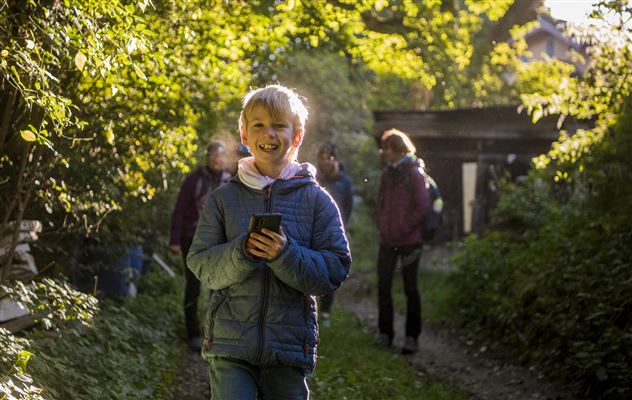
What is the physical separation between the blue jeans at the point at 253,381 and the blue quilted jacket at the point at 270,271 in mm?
52

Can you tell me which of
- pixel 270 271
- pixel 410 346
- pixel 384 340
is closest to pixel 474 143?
pixel 384 340

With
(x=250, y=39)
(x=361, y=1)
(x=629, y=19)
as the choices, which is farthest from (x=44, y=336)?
(x=361, y=1)

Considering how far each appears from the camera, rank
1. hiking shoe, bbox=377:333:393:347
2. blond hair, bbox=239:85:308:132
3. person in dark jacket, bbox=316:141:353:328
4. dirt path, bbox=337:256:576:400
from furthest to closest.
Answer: person in dark jacket, bbox=316:141:353:328
hiking shoe, bbox=377:333:393:347
dirt path, bbox=337:256:576:400
blond hair, bbox=239:85:308:132

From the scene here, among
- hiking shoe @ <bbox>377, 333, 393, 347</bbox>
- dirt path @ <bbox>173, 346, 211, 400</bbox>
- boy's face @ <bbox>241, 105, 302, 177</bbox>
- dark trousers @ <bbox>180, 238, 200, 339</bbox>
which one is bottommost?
dirt path @ <bbox>173, 346, 211, 400</bbox>

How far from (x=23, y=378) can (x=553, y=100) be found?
6.05 metres

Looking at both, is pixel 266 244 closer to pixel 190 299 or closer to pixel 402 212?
pixel 190 299

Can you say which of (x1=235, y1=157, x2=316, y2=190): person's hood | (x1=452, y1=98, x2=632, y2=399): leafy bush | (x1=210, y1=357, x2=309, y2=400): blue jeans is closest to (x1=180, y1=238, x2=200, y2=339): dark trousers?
(x1=452, y1=98, x2=632, y2=399): leafy bush

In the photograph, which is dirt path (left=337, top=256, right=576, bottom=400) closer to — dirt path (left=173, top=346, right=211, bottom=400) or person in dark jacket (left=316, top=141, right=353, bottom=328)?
person in dark jacket (left=316, top=141, right=353, bottom=328)

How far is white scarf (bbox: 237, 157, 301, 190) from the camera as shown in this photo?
405 cm

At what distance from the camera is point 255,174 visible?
13.4 feet

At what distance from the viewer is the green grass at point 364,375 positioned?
7.54 meters

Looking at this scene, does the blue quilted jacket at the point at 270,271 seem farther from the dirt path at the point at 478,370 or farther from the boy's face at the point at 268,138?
the dirt path at the point at 478,370

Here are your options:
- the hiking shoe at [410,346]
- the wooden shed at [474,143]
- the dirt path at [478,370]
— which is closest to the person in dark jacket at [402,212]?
the hiking shoe at [410,346]

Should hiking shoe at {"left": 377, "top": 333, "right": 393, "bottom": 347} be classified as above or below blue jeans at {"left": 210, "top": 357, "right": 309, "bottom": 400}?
below
